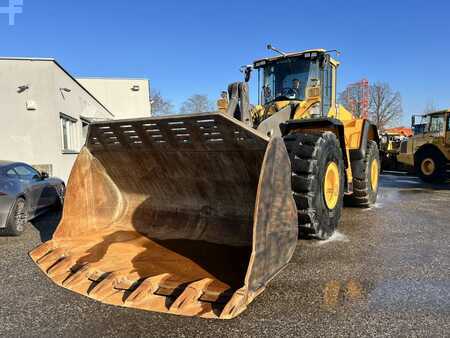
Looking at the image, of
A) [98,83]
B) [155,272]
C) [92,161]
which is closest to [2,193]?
[92,161]

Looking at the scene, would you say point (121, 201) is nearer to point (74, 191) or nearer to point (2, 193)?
point (74, 191)

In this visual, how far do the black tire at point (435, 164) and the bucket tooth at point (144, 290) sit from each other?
1324 centimetres

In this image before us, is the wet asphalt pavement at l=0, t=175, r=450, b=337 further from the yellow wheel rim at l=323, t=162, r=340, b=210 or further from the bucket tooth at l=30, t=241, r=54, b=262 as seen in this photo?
the yellow wheel rim at l=323, t=162, r=340, b=210

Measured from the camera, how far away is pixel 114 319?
9.46 ft

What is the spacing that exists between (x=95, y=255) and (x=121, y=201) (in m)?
1.24

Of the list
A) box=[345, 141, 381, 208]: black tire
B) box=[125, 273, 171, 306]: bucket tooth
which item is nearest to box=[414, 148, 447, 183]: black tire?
box=[345, 141, 381, 208]: black tire

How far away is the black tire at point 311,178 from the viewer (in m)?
4.36

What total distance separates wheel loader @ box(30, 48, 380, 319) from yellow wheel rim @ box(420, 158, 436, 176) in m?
9.56

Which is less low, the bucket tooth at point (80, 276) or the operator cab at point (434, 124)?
the operator cab at point (434, 124)

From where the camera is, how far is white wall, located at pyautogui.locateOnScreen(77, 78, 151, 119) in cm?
2953

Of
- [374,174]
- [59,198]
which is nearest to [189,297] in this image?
[59,198]

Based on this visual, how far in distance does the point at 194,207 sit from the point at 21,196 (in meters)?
3.17

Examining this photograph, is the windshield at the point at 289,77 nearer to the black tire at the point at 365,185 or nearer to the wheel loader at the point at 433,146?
the black tire at the point at 365,185

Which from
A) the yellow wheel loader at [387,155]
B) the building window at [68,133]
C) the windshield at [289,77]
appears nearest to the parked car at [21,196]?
the windshield at [289,77]
